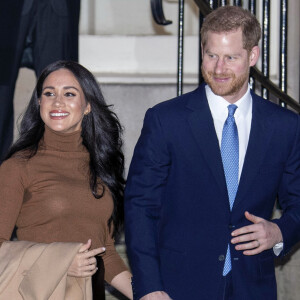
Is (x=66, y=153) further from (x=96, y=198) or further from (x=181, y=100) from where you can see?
(x=181, y=100)

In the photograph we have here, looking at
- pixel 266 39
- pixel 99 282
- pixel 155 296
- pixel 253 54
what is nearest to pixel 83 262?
pixel 99 282

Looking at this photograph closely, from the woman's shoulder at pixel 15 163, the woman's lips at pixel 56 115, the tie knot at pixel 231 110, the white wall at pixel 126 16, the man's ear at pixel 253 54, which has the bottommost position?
the woman's shoulder at pixel 15 163

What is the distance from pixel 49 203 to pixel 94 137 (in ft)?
1.59

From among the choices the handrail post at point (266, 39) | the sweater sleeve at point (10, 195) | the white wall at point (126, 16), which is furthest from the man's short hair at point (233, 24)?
the white wall at point (126, 16)

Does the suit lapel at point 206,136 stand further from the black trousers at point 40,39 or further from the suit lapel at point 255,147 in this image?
the black trousers at point 40,39

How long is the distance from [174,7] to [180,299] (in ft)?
13.3

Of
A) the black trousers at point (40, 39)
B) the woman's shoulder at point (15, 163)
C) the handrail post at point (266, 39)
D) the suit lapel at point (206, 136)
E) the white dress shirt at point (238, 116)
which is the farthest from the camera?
the handrail post at point (266, 39)

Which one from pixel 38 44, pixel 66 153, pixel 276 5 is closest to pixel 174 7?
pixel 276 5

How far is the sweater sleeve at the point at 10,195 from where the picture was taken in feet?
12.4

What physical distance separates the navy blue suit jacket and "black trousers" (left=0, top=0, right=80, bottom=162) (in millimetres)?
1929

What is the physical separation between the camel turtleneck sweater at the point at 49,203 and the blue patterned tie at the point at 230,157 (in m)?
0.60

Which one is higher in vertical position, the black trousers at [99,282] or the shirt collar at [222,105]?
the shirt collar at [222,105]

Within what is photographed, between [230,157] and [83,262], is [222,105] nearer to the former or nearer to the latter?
[230,157]

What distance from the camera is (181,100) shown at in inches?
148
